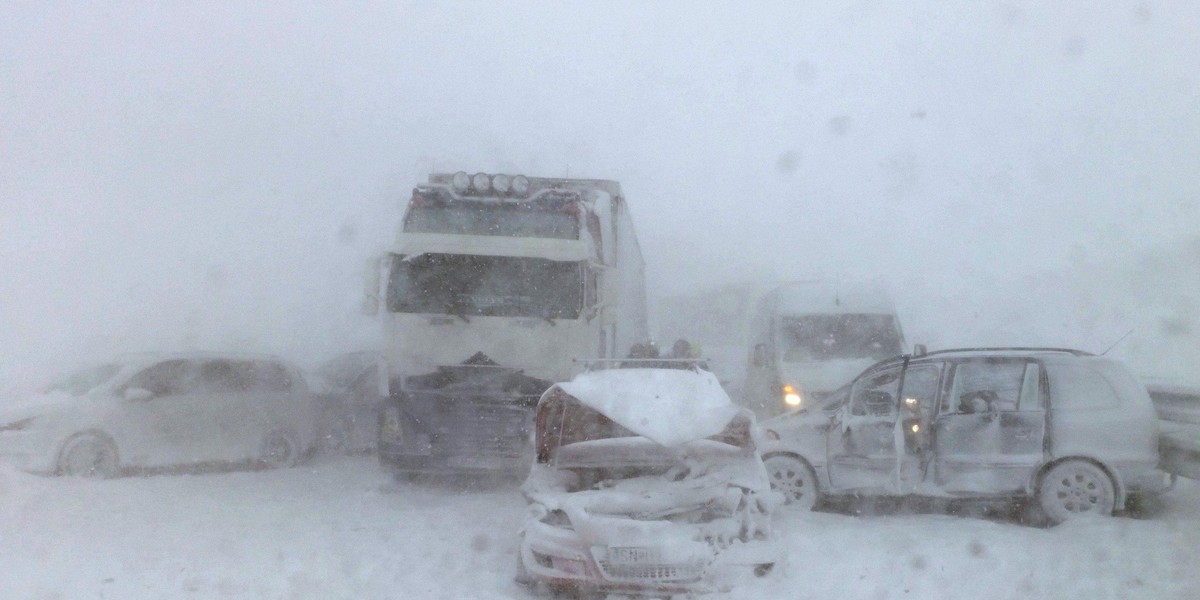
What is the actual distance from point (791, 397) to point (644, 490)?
23.8 feet

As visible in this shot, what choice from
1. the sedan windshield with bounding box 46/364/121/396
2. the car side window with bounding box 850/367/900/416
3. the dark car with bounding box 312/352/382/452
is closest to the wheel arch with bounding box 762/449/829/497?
the car side window with bounding box 850/367/900/416

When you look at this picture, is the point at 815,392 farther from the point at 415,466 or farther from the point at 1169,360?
the point at 1169,360

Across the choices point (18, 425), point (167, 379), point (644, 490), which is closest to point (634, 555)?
point (644, 490)

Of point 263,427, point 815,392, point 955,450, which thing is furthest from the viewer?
point 815,392

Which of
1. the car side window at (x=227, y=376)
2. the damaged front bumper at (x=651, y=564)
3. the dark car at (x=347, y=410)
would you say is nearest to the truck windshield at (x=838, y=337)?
the dark car at (x=347, y=410)

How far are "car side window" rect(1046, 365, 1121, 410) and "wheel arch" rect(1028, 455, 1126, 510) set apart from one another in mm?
440

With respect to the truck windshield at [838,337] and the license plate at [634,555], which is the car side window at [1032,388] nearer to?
the license plate at [634,555]

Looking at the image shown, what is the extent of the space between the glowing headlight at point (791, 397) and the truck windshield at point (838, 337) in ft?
1.97

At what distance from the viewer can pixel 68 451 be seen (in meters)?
10.9

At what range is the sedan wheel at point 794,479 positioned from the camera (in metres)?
9.56

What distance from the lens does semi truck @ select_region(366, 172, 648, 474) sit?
11.2 meters

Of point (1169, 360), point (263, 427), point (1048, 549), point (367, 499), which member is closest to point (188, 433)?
point (263, 427)

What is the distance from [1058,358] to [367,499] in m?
6.82

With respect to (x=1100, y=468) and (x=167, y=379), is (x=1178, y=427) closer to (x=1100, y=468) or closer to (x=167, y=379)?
(x=1100, y=468)
